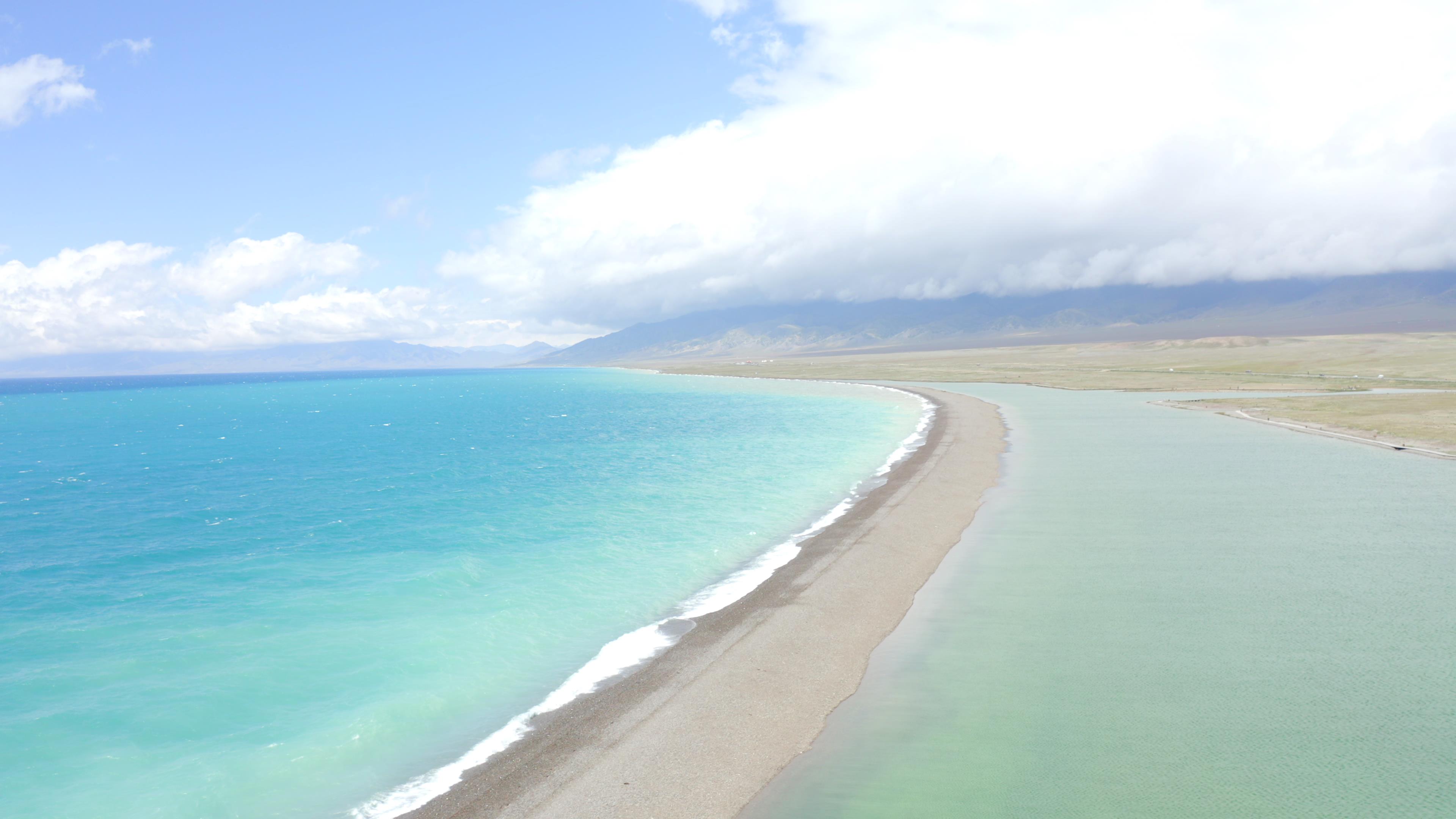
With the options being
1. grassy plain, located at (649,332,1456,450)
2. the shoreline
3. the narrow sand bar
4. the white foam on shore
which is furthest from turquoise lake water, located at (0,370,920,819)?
grassy plain, located at (649,332,1456,450)

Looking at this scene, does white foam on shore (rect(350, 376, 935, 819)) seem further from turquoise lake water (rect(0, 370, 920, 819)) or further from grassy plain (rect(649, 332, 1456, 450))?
grassy plain (rect(649, 332, 1456, 450))

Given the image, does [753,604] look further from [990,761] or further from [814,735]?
[990,761]

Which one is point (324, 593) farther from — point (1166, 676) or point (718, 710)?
point (1166, 676)

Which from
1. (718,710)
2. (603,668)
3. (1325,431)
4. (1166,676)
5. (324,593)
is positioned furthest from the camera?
(1325,431)

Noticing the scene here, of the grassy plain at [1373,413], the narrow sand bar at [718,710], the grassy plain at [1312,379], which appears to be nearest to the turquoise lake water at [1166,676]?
the narrow sand bar at [718,710]

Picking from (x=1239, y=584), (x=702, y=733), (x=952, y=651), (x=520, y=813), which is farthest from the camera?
(x=1239, y=584)

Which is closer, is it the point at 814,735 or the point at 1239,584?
the point at 814,735

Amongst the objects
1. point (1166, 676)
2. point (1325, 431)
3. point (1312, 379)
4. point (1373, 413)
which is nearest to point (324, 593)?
point (1166, 676)

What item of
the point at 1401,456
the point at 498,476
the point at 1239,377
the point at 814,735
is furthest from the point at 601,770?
the point at 1239,377
